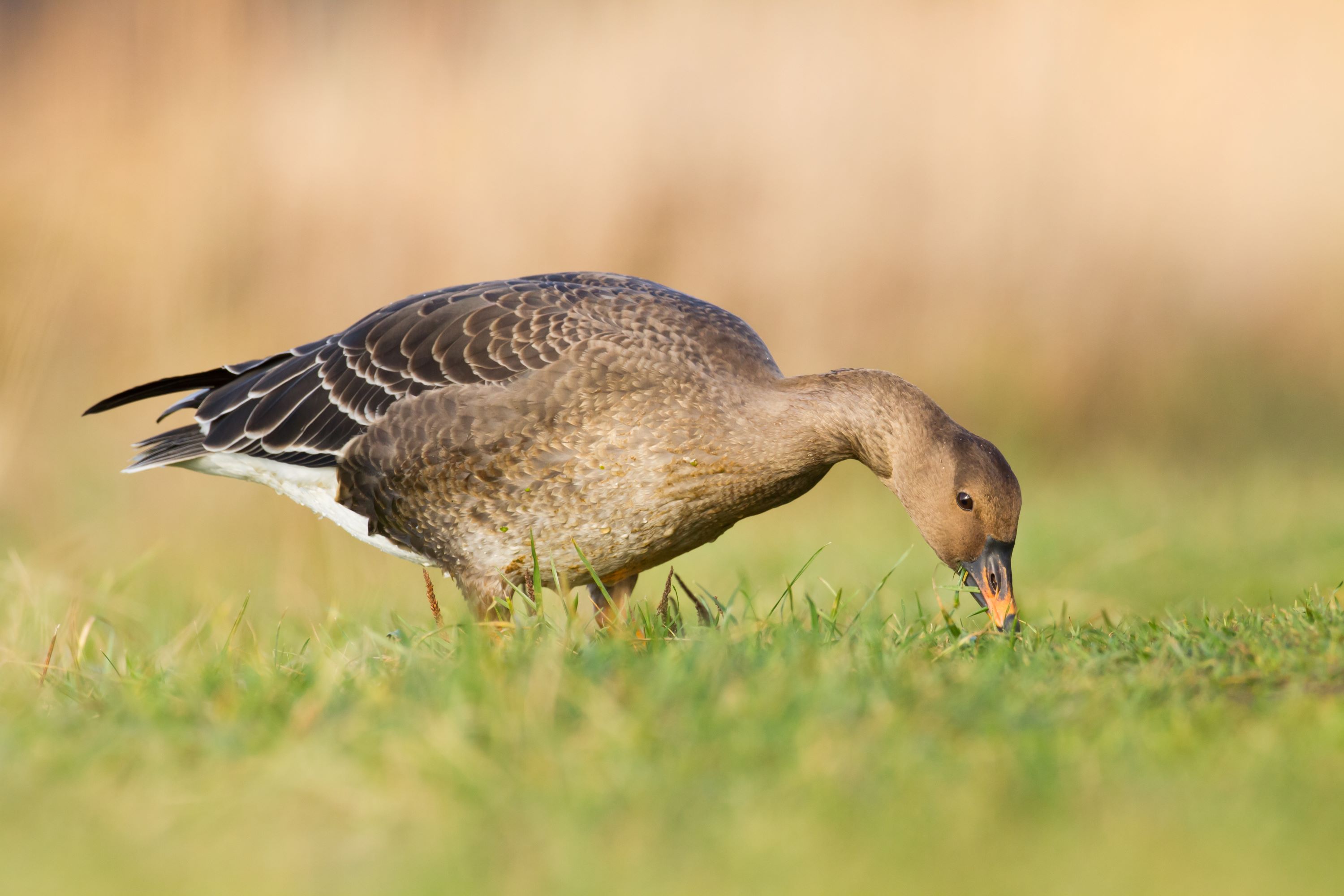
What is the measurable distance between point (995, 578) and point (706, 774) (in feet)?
6.70

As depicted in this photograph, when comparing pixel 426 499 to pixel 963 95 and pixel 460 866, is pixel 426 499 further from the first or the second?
pixel 963 95

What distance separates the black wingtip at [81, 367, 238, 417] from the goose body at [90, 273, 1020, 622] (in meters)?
0.95

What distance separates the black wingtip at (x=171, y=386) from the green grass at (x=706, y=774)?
2.54 metres

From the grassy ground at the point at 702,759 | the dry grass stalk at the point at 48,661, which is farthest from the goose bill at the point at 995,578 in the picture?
the dry grass stalk at the point at 48,661

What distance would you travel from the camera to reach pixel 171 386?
20.0 ft

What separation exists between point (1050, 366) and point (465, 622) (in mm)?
7019

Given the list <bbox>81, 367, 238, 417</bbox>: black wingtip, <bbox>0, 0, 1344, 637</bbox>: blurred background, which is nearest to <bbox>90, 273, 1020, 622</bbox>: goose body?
<bbox>81, 367, 238, 417</bbox>: black wingtip

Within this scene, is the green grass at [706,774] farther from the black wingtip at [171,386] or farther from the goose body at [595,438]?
the black wingtip at [171,386]

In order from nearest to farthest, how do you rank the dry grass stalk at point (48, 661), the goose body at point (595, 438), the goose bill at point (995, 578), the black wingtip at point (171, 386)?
1. the dry grass stalk at point (48, 661)
2. the goose bill at point (995, 578)
3. the goose body at point (595, 438)
4. the black wingtip at point (171, 386)

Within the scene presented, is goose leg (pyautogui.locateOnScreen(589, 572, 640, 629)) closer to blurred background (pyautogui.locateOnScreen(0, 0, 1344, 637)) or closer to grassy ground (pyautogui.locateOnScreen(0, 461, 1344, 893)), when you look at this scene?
grassy ground (pyautogui.locateOnScreen(0, 461, 1344, 893))

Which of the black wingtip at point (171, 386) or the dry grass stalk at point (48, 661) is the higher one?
the black wingtip at point (171, 386)

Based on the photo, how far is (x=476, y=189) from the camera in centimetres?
920

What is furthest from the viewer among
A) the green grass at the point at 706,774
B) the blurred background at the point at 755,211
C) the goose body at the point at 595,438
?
the blurred background at the point at 755,211

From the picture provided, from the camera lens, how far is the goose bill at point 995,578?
443 centimetres
